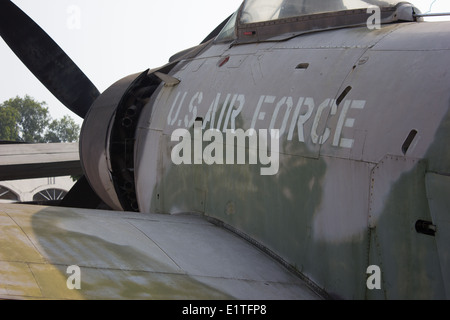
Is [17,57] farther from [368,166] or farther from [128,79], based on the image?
[368,166]

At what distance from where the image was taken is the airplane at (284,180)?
4.11 meters

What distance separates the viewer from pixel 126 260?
458 cm

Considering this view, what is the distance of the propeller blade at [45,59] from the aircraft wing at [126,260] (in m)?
4.21

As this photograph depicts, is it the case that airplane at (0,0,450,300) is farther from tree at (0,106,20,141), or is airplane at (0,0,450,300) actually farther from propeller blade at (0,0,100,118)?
tree at (0,106,20,141)

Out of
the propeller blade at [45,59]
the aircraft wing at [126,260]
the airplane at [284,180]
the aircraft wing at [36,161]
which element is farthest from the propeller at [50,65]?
the aircraft wing at [126,260]

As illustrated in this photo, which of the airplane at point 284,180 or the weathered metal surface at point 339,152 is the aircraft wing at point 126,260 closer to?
the airplane at point 284,180

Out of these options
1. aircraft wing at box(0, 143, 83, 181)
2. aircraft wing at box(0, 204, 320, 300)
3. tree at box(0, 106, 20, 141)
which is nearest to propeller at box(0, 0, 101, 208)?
aircraft wing at box(0, 143, 83, 181)

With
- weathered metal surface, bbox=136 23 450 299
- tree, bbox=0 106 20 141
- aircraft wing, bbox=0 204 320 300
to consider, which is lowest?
aircraft wing, bbox=0 204 320 300

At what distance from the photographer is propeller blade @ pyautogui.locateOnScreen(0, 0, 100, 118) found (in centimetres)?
937

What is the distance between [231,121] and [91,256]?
2.06m

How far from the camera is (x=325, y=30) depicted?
5.92 m

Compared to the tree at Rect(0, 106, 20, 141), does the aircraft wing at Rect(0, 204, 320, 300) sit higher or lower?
lower

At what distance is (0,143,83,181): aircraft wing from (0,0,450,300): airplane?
145 inches

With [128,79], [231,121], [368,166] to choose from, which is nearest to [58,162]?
[128,79]
